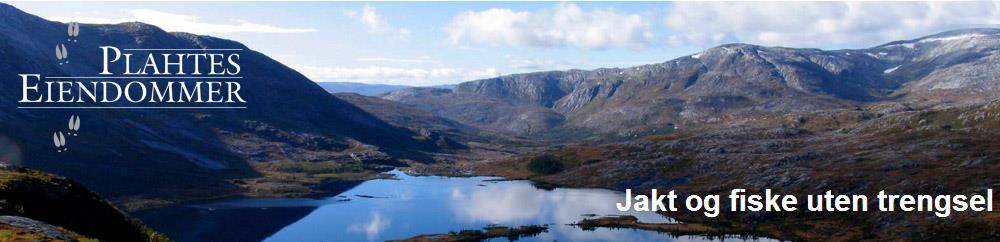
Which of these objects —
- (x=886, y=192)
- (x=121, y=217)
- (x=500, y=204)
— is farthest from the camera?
Result: (x=500, y=204)

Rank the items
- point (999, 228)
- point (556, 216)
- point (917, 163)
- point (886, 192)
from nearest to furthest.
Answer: point (999, 228) < point (886, 192) < point (556, 216) < point (917, 163)

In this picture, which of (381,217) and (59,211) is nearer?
(59,211)

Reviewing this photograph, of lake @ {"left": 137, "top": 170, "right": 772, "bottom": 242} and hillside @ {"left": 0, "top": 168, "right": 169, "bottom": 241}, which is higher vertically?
hillside @ {"left": 0, "top": 168, "right": 169, "bottom": 241}

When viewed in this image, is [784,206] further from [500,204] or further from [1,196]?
[1,196]

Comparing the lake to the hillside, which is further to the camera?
the lake

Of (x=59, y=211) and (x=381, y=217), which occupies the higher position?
(x=59, y=211)

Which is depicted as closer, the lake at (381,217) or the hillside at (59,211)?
the hillside at (59,211)

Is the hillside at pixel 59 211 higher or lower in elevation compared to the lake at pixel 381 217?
higher

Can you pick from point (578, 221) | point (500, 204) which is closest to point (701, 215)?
point (578, 221)
